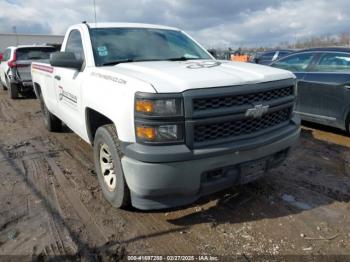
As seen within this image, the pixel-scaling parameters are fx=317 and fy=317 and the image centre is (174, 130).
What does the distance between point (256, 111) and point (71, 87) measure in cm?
235

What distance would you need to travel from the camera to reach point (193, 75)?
2674mm

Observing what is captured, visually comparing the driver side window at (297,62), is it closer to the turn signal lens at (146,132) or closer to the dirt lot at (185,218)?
the dirt lot at (185,218)

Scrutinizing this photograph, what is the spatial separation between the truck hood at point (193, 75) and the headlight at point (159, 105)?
0.08 metres

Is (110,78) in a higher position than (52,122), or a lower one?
higher

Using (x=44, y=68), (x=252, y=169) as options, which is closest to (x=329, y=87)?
(x=252, y=169)

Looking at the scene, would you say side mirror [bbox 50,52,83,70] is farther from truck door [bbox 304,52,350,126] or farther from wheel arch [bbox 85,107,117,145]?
truck door [bbox 304,52,350,126]

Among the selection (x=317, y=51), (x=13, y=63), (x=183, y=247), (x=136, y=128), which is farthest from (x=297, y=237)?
(x=13, y=63)

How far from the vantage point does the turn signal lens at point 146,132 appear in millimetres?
2453

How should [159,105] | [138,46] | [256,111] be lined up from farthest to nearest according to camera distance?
[138,46], [256,111], [159,105]

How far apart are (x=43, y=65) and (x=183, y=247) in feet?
13.7

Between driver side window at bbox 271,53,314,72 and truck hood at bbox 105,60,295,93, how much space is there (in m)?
3.59

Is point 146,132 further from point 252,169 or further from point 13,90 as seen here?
point 13,90

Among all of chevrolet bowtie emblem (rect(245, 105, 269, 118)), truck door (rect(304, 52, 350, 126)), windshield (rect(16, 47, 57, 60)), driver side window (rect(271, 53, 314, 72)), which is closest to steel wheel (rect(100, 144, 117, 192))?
chevrolet bowtie emblem (rect(245, 105, 269, 118))

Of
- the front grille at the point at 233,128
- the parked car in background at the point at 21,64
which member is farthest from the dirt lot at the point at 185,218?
the parked car in background at the point at 21,64
